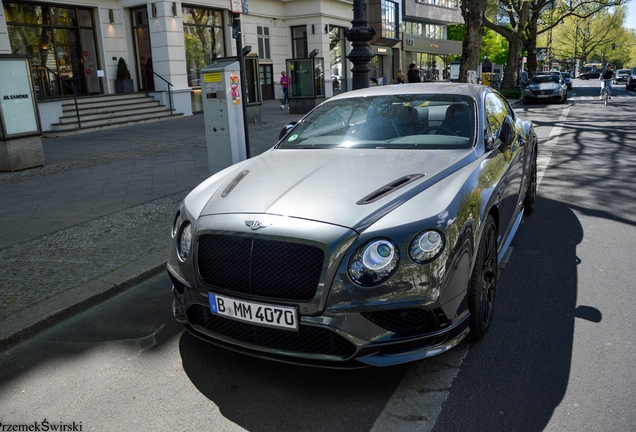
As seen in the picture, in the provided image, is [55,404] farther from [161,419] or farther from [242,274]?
[242,274]

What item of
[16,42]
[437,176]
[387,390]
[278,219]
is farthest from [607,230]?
[16,42]

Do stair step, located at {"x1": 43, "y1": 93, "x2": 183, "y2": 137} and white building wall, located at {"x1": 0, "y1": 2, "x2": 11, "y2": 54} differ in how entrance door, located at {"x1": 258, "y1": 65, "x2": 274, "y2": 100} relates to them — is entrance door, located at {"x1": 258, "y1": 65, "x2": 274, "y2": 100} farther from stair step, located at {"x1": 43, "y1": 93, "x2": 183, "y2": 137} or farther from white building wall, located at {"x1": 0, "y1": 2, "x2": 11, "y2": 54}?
white building wall, located at {"x1": 0, "y1": 2, "x2": 11, "y2": 54}

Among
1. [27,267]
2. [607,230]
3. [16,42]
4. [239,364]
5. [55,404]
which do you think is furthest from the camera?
[16,42]

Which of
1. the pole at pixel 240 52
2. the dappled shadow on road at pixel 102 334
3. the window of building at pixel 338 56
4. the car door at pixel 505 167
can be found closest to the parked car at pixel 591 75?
the window of building at pixel 338 56

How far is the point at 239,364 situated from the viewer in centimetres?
332

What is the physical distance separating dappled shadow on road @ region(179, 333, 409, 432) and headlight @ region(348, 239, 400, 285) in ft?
2.20

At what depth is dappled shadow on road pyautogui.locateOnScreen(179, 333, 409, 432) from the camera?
2732mm

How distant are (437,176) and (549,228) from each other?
124 inches

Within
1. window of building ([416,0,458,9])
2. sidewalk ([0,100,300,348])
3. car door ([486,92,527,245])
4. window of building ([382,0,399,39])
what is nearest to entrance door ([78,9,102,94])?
sidewalk ([0,100,300,348])

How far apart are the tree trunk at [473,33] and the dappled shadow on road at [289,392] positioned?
19548 mm

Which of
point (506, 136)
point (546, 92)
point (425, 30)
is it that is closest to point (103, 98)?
point (506, 136)

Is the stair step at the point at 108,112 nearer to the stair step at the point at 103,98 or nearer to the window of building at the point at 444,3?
the stair step at the point at 103,98

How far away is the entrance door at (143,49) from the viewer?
21.5m

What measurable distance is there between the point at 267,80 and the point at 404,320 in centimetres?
2847
